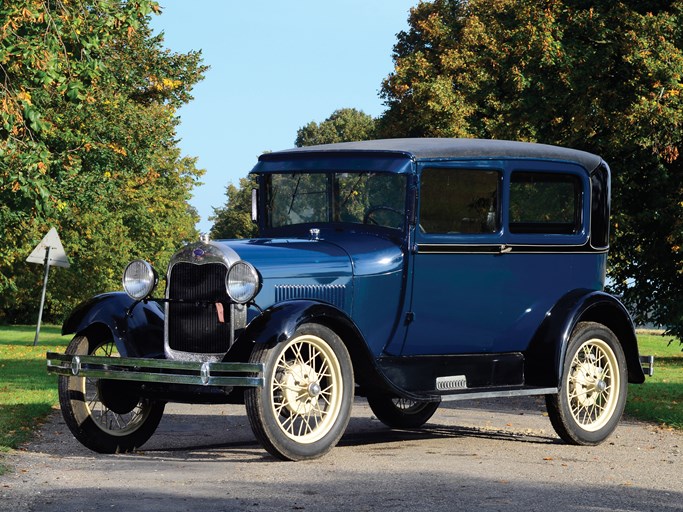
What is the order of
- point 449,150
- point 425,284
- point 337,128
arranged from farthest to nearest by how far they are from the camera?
point 337,128, point 449,150, point 425,284

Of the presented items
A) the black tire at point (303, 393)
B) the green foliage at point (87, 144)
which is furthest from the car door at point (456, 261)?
the green foliage at point (87, 144)

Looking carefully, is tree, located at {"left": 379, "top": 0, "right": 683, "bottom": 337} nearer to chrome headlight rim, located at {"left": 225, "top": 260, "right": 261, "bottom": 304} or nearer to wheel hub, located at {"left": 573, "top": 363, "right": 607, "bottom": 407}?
wheel hub, located at {"left": 573, "top": 363, "right": 607, "bottom": 407}

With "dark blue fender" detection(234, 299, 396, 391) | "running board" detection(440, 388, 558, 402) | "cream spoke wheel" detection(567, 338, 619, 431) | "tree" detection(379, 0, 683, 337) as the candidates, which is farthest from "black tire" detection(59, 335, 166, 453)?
"tree" detection(379, 0, 683, 337)

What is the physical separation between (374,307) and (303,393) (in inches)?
41.8

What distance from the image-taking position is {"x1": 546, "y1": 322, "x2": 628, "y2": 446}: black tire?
32.9ft

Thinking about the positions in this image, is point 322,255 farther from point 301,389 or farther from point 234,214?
point 234,214

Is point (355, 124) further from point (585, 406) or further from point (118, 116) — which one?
point (585, 406)

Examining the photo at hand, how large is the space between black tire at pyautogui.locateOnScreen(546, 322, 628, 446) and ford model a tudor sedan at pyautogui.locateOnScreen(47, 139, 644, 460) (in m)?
0.02

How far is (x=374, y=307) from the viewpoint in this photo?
925 centimetres

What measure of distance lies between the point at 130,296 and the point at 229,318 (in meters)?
1.05

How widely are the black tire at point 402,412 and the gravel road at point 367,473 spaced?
4.4 inches

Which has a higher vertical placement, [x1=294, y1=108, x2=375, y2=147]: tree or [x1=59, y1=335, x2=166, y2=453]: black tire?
[x1=294, y1=108, x2=375, y2=147]: tree

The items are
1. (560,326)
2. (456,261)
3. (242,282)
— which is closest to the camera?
(242,282)

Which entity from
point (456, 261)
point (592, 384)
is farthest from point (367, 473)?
point (592, 384)
